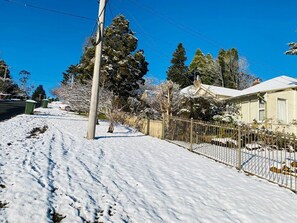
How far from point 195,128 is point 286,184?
13.9ft

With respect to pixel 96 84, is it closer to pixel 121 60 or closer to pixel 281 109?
pixel 121 60

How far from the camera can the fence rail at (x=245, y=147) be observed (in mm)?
6141

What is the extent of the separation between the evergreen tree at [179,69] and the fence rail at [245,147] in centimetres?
3086

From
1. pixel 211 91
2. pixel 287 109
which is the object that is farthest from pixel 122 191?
pixel 211 91

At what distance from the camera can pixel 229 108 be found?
57.0ft

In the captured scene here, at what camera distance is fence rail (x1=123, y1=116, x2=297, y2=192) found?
20.1 ft

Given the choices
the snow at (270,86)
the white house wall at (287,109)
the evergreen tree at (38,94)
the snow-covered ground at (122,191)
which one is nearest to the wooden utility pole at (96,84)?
the snow-covered ground at (122,191)

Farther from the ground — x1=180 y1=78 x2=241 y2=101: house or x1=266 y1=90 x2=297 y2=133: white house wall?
x1=180 y1=78 x2=241 y2=101: house

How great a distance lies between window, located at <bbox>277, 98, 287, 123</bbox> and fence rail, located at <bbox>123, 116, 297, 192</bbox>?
20.9 ft

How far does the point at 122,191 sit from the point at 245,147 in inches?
193

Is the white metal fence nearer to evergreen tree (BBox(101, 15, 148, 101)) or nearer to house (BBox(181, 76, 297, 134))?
house (BBox(181, 76, 297, 134))

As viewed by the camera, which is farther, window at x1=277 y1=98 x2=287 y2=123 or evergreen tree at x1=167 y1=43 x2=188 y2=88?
evergreen tree at x1=167 y1=43 x2=188 y2=88

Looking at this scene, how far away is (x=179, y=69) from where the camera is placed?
138ft

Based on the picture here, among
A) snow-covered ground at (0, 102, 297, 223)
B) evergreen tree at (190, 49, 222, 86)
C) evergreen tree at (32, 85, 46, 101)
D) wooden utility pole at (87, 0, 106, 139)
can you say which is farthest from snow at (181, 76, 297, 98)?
evergreen tree at (32, 85, 46, 101)
